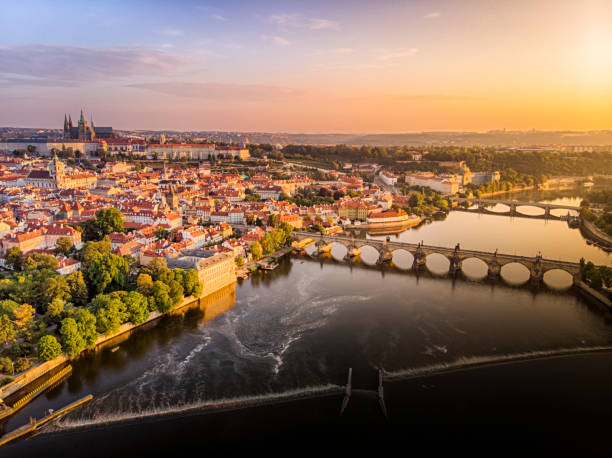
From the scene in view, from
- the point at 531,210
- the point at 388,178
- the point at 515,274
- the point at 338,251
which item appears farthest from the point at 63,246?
the point at 388,178

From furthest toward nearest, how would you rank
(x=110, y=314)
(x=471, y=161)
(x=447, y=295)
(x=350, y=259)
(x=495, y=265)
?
(x=471, y=161) → (x=350, y=259) → (x=495, y=265) → (x=447, y=295) → (x=110, y=314)

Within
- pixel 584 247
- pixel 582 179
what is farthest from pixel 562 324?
pixel 582 179

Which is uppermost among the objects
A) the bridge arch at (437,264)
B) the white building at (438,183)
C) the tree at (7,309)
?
the white building at (438,183)

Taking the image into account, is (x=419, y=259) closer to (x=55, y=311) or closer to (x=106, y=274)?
(x=106, y=274)

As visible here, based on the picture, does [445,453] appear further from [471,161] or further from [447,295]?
Result: [471,161]

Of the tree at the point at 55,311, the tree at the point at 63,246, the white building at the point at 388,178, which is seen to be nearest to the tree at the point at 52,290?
the tree at the point at 55,311

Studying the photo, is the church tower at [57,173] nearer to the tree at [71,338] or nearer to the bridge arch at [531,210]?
the tree at [71,338]
